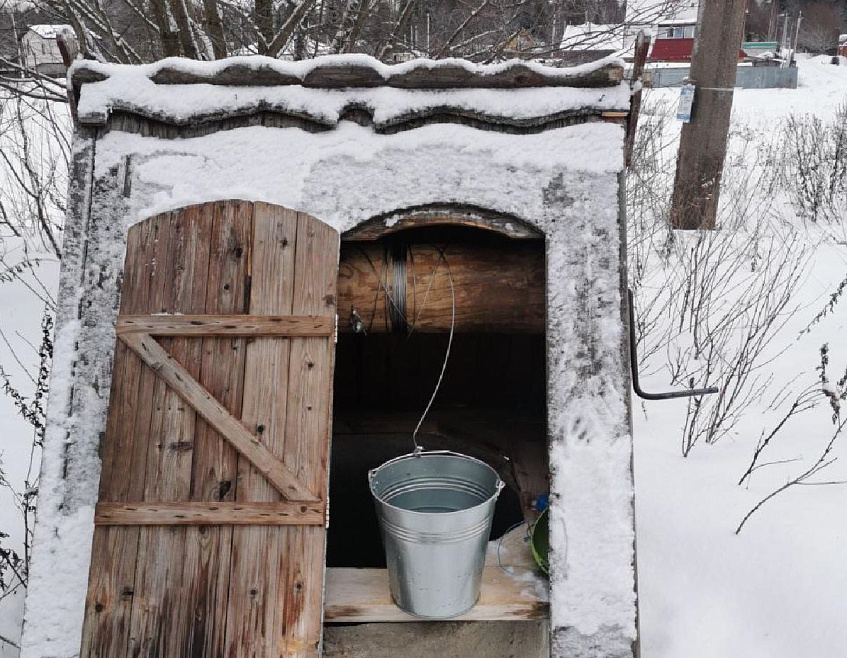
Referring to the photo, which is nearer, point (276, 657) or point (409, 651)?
point (276, 657)

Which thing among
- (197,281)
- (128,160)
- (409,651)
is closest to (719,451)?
(409,651)

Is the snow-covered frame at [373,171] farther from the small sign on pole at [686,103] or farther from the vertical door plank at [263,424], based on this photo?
the small sign on pole at [686,103]

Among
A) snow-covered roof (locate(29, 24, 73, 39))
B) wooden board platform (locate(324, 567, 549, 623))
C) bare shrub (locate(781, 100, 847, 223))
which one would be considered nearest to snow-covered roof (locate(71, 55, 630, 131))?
snow-covered roof (locate(29, 24, 73, 39))

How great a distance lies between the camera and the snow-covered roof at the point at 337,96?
2.87 m

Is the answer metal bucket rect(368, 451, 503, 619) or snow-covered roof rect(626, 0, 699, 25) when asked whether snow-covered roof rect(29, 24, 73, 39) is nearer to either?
metal bucket rect(368, 451, 503, 619)

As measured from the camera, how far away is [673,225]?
22.1 feet

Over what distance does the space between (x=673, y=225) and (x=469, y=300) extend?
4.23m

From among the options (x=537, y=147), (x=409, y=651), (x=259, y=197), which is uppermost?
(x=537, y=147)

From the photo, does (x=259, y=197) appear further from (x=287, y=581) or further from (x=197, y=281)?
(x=287, y=581)

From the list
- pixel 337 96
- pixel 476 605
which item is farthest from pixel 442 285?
pixel 476 605

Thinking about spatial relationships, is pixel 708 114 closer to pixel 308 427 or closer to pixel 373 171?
pixel 373 171

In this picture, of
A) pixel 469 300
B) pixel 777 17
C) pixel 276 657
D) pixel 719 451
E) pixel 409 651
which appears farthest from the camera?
pixel 777 17

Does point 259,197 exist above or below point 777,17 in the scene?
below

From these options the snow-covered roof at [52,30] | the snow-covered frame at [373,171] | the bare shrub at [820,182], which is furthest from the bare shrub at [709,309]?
the snow-covered roof at [52,30]
